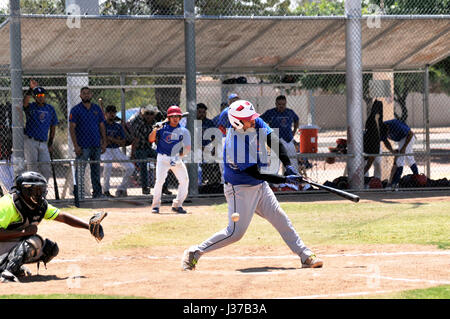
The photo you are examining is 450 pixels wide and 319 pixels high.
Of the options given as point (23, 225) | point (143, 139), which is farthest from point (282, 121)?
point (23, 225)

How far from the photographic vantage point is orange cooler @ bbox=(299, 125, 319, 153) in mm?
15156

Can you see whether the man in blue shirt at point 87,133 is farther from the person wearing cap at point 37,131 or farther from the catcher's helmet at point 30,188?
the catcher's helmet at point 30,188

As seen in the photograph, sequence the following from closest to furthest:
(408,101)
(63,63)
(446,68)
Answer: (63,63) → (446,68) → (408,101)

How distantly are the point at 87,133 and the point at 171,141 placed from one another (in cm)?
190

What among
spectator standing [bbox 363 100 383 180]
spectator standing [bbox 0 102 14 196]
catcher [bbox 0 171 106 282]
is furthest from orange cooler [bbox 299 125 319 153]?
catcher [bbox 0 171 106 282]

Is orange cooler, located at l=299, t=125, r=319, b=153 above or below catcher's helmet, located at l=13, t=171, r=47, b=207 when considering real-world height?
above

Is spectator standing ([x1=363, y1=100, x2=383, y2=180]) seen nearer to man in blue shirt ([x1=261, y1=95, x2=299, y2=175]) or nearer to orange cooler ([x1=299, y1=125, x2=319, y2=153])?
orange cooler ([x1=299, y1=125, x2=319, y2=153])

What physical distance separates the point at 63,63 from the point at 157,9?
2.10m

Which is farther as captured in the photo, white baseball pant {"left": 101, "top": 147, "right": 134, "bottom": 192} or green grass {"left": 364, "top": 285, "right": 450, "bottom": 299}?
white baseball pant {"left": 101, "top": 147, "right": 134, "bottom": 192}

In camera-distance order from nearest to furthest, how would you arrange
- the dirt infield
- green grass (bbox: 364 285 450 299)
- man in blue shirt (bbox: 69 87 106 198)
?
1. green grass (bbox: 364 285 450 299)
2. the dirt infield
3. man in blue shirt (bbox: 69 87 106 198)

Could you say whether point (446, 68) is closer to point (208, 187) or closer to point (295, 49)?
point (295, 49)

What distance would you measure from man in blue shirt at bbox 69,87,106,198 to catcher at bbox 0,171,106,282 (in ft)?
19.2

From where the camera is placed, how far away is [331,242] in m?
9.51
